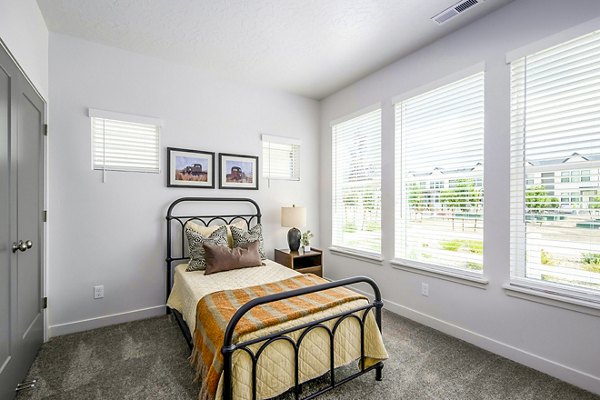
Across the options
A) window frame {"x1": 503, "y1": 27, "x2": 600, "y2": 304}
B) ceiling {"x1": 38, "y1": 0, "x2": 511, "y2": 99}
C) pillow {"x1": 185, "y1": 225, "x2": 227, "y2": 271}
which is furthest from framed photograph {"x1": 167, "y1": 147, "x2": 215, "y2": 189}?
window frame {"x1": 503, "y1": 27, "x2": 600, "y2": 304}

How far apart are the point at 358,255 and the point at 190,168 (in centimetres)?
234

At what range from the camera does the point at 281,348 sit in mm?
1566

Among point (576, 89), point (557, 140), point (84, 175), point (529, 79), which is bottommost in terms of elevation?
point (84, 175)

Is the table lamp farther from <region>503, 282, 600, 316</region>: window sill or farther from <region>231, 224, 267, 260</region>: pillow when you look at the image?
<region>503, 282, 600, 316</region>: window sill

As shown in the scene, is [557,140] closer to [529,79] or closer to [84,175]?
[529,79]

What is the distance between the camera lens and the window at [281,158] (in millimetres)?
3799

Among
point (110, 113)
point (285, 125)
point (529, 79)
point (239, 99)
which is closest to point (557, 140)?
point (529, 79)

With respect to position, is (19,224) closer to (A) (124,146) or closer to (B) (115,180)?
(B) (115,180)

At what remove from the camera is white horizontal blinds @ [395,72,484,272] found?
2.44 m

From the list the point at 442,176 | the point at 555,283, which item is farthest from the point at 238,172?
the point at 555,283

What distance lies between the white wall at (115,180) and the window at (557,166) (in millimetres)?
2872

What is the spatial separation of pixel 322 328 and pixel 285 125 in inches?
116

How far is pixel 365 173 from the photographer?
11.6ft

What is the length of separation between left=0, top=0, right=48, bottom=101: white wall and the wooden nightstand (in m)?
2.87
